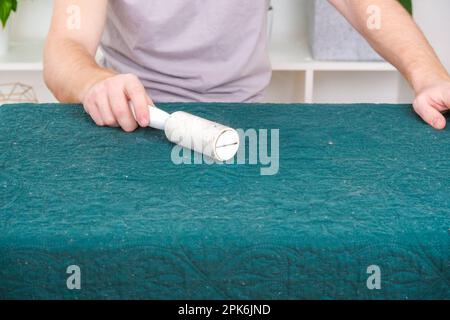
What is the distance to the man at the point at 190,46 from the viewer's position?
4.25 ft

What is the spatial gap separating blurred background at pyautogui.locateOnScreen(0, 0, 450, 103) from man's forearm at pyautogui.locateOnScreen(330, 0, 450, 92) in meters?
0.77

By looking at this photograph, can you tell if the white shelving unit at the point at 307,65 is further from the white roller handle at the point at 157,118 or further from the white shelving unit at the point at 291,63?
the white roller handle at the point at 157,118

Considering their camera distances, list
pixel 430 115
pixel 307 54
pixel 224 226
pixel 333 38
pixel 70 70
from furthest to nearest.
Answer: pixel 307 54
pixel 333 38
pixel 70 70
pixel 430 115
pixel 224 226

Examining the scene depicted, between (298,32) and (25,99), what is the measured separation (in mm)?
925

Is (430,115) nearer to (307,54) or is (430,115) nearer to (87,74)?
(87,74)

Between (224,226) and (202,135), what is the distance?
216 mm

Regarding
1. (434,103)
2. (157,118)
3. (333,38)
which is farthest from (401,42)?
(333,38)

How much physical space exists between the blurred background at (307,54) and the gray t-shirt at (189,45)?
75cm

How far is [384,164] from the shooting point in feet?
3.21

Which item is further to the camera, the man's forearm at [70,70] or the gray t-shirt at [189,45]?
the gray t-shirt at [189,45]

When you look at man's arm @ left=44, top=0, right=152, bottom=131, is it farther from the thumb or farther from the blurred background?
the blurred background

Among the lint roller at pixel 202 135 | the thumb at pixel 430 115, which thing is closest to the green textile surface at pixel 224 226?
the lint roller at pixel 202 135

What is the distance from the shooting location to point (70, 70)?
1248 mm
